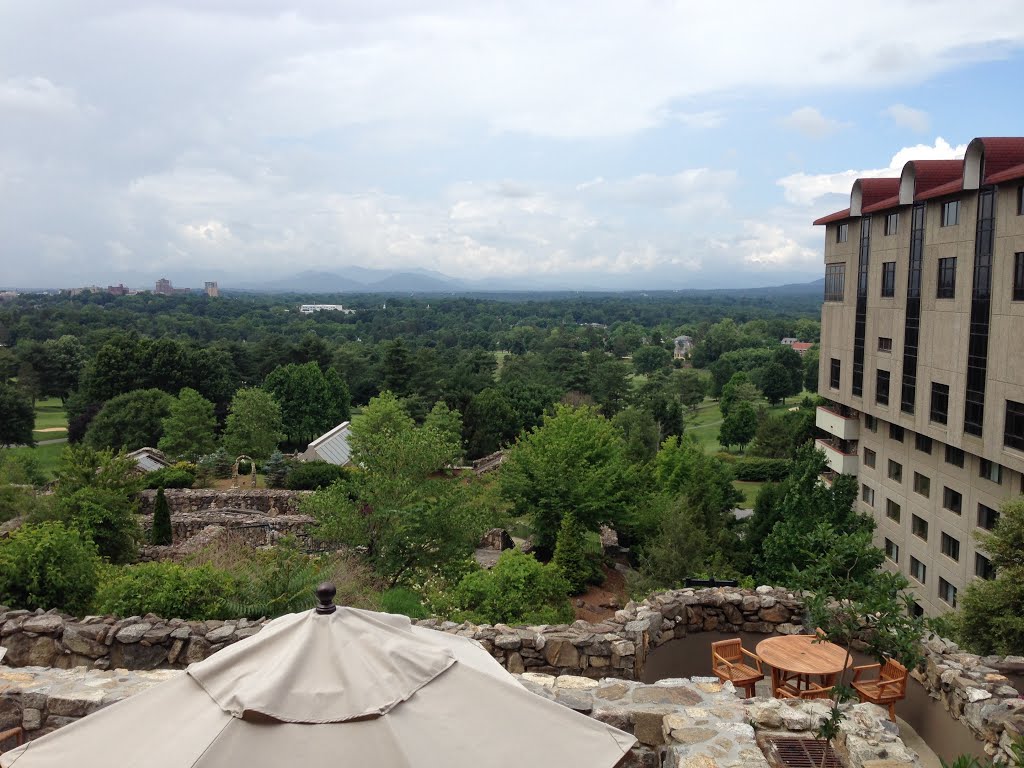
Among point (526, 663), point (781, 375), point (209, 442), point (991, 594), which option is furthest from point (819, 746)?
point (781, 375)

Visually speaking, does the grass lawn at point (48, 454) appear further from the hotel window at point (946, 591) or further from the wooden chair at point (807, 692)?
the hotel window at point (946, 591)

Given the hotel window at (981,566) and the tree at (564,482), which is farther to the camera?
the hotel window at (981,566)

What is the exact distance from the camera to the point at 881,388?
77.8 ft

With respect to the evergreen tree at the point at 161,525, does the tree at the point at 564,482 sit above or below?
above

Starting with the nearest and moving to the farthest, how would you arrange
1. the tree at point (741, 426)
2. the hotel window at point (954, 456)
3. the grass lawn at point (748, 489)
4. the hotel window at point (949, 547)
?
the hotel window at point (954, 456)
the hotel window at point (949, 547)
the grass lawn at point (748, 489)
the tree at point (741, 426)

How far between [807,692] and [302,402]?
4220 centimetres

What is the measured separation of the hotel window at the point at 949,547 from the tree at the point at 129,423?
117 ft

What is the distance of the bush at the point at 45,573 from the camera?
9336 mm

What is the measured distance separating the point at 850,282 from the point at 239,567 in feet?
76.4

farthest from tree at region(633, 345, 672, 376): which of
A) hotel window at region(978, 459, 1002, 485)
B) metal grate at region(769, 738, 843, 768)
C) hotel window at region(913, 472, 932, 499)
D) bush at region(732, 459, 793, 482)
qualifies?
metal grate at region(769, 738, 843, 768)

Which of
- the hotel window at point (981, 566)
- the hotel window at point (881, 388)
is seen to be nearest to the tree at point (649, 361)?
the hotel window at point (881, 388)

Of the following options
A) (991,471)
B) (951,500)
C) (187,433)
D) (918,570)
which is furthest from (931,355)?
(187,433)

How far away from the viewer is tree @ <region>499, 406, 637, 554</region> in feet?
61.4

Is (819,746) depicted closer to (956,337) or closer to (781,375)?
(956,337)
